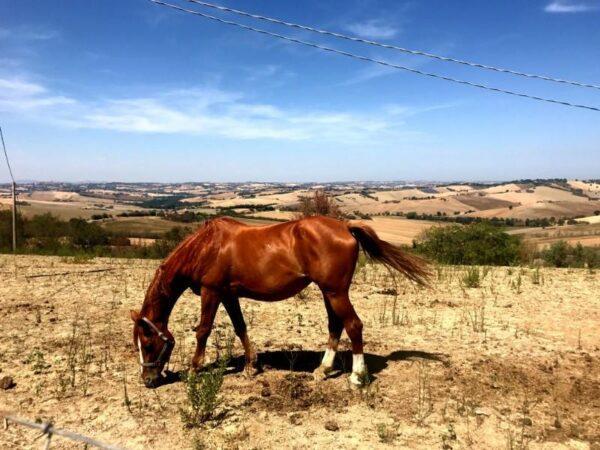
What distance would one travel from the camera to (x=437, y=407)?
474 cm

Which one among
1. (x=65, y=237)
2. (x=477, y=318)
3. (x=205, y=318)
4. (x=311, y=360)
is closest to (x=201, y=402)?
(x=205, y=318)

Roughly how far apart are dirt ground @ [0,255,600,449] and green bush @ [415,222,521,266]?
1082 centimetres

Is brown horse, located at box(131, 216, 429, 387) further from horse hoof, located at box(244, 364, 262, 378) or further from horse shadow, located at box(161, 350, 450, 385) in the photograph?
horse shadow, located at box(161, 350, 450, 385)

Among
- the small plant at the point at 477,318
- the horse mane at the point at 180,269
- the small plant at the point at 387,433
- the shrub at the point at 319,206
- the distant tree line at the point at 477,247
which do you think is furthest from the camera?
the distant tree line at the point at 477,247

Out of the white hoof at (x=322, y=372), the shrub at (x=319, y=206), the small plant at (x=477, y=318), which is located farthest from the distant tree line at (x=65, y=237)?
the white hoof at (x=322, y=372)

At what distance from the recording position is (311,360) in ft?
20.9

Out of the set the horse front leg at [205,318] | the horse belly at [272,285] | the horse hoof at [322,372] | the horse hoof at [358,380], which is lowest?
the horse hoof at [322,372]

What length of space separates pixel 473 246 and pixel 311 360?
57.3 feet

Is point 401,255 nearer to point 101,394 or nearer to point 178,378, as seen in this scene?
point 178,378

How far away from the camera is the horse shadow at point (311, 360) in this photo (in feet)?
19.5

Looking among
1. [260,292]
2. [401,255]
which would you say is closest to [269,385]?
[260,292]

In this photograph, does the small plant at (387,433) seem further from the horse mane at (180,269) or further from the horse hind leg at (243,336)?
the horse mane at (180,269)

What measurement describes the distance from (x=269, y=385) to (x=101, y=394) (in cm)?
200

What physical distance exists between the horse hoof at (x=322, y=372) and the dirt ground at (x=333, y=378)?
96 millimetres
